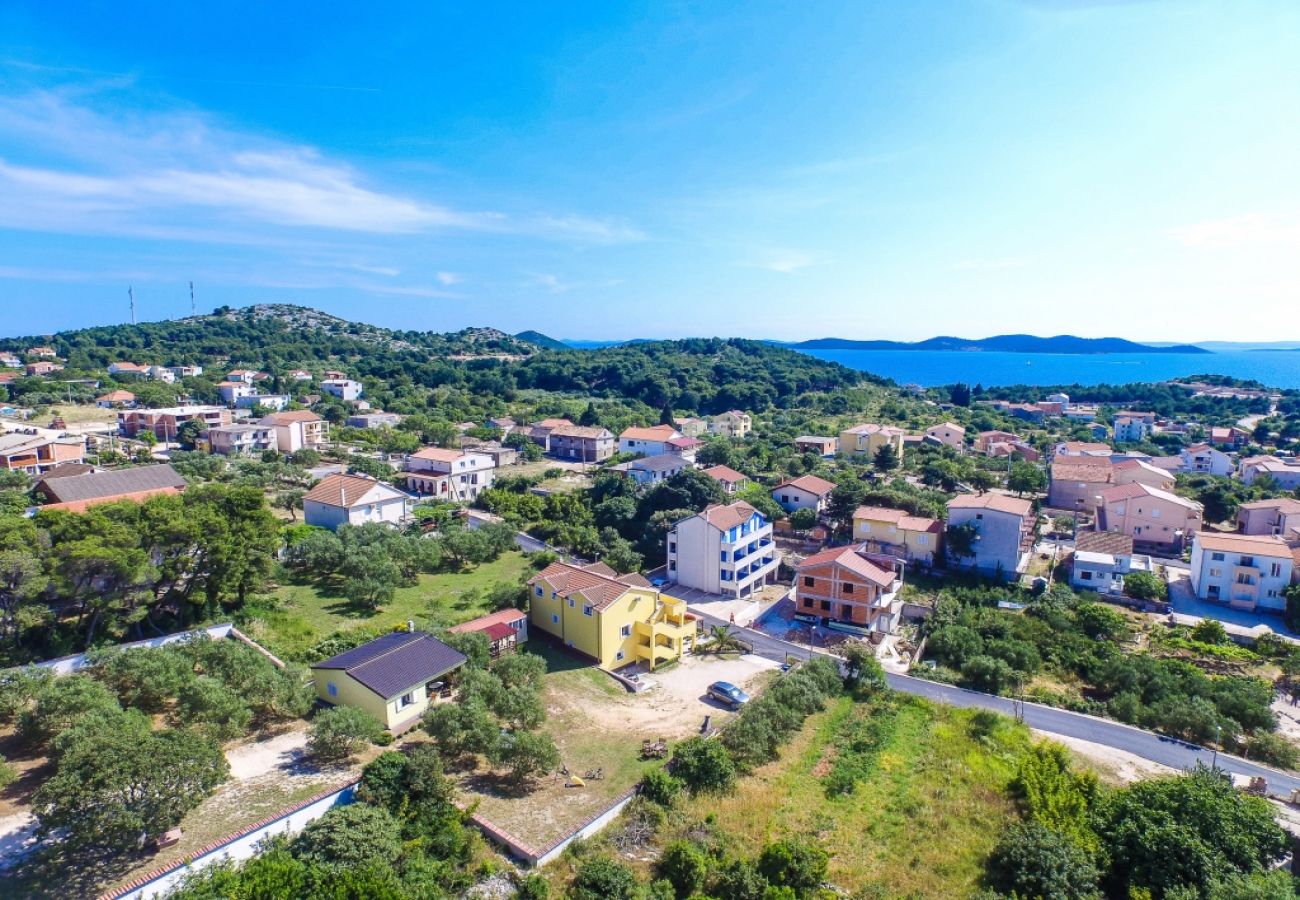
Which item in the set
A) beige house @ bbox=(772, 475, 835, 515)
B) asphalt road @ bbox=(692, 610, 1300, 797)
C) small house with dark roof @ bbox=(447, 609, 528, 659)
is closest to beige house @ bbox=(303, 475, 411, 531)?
small house with dark roof @ bbox=(447, 609, 528, 659)

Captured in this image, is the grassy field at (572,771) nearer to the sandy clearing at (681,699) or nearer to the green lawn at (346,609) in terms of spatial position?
the sandy clearing at (681,699)

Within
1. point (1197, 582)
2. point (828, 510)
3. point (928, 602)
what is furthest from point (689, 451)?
point (1197, 582)

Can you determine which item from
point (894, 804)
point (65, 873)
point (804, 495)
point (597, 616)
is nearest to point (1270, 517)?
point (804, 495)

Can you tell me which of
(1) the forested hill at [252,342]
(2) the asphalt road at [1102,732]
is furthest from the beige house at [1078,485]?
(1) the forested hill at [252,342]

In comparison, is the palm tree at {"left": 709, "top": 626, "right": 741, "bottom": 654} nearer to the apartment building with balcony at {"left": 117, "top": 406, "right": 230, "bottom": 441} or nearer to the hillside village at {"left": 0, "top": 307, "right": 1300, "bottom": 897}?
the hillside village at {"left": 0, "top": 307, "right": 1300, "bottom": 897}

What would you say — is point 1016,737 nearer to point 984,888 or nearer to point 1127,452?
point 984,888
